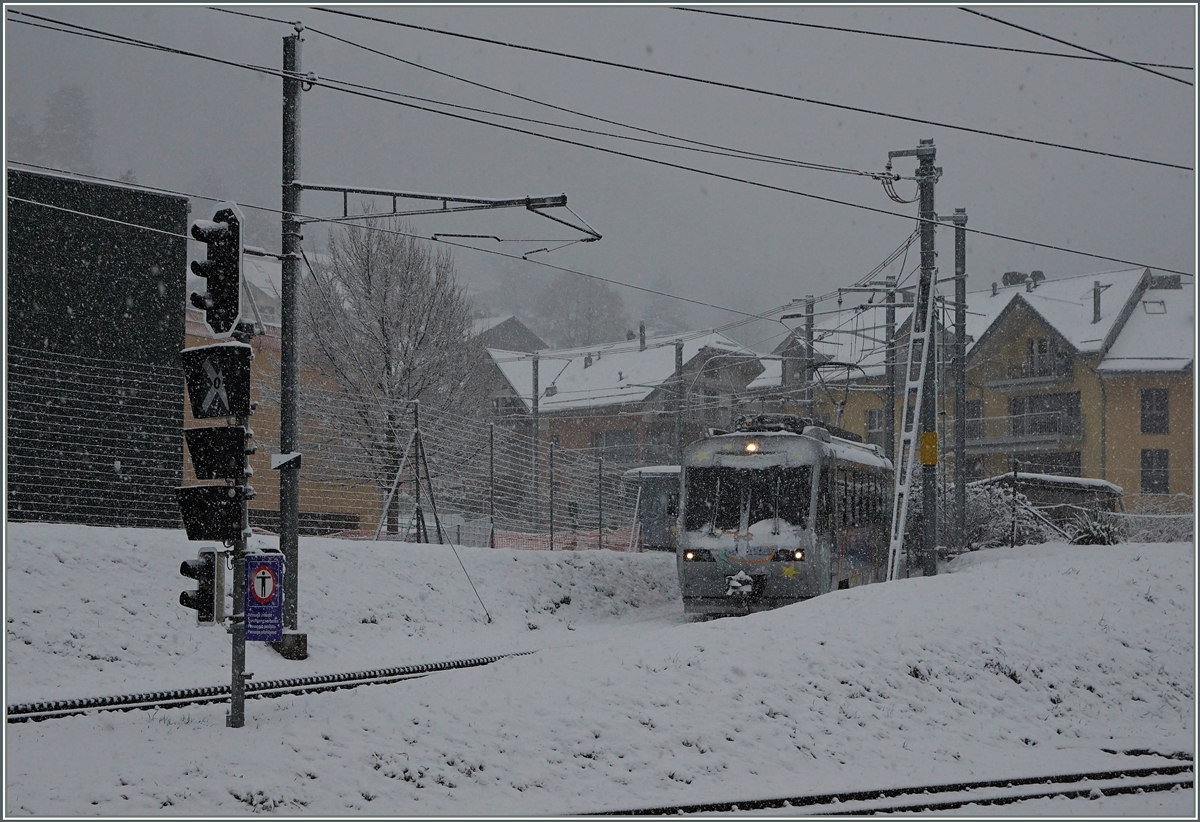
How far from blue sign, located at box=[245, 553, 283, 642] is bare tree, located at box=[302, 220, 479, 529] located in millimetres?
21653

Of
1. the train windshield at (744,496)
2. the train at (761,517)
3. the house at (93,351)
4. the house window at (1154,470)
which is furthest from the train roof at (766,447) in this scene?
the house window at (1154,470)

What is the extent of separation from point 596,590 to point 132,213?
37.7ft

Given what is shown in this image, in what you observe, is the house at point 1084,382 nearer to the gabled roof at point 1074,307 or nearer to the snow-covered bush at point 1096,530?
the gabled roof at point 1074,307

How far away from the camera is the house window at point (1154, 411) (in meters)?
52.0

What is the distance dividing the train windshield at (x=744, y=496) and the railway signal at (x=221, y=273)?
1139 centimetres

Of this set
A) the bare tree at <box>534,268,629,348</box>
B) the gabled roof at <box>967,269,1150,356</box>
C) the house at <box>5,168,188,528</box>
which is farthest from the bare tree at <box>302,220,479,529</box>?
the bare tree at <box>534,268,629,348</box>

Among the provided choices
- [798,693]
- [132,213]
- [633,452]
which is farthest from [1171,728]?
[633,452]

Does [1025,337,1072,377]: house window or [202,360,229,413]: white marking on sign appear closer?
[202,360,229,413]: white marking on sign

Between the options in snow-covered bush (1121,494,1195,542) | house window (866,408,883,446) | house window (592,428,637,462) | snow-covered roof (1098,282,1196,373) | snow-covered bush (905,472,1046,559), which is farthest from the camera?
house window (592,428,637,462)

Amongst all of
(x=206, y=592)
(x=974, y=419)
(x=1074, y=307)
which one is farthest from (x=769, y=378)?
(x=206, y=592)

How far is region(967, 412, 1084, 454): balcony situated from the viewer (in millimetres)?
54188

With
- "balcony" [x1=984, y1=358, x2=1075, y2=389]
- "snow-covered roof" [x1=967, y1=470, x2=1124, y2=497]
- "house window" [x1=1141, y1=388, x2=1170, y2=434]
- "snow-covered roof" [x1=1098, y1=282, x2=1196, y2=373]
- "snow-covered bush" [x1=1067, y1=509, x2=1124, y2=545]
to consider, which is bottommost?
"snow-covered bush" [x1=1067, y1=509, x2=1124, y2=545]

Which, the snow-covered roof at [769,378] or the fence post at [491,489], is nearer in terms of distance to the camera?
the fence post at [491,489]

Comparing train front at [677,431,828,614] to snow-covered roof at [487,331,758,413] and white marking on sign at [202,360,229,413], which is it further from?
snow-covered roof at [487,331,758,413]
